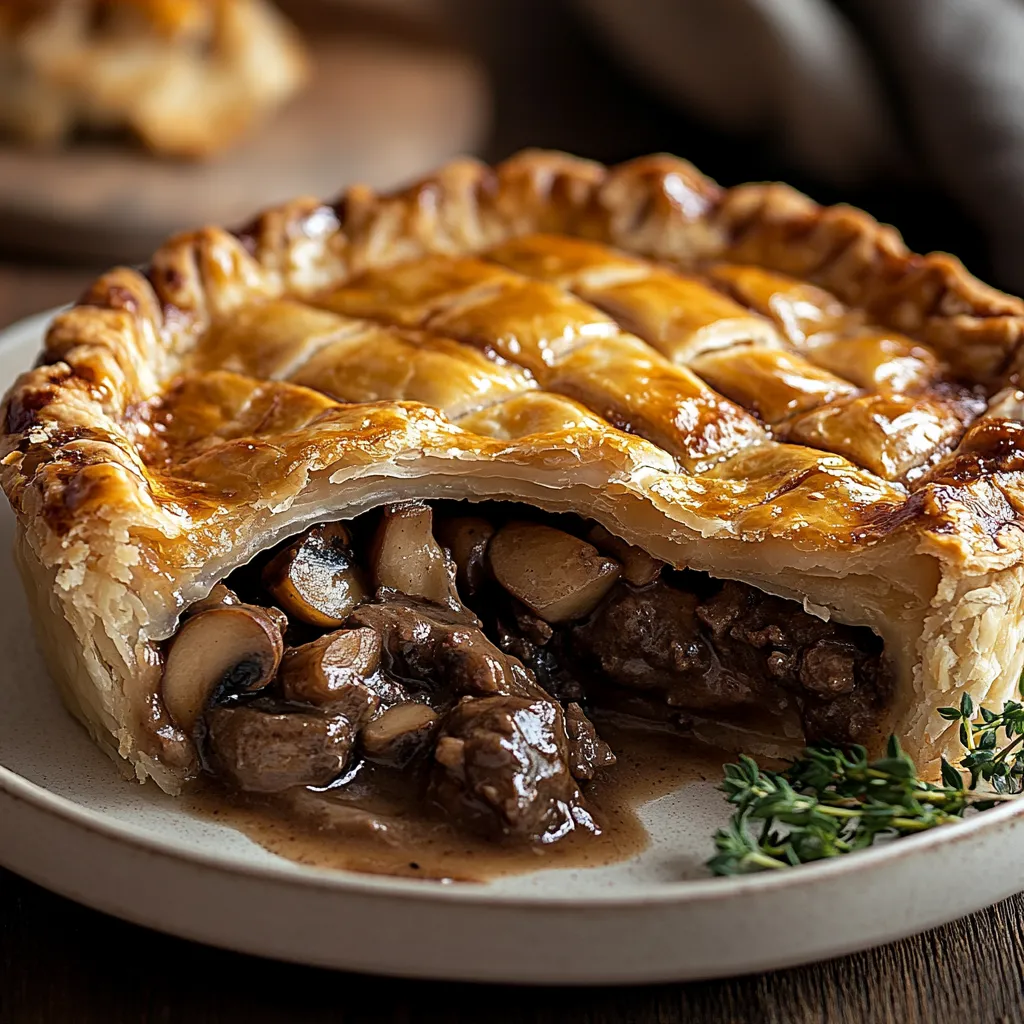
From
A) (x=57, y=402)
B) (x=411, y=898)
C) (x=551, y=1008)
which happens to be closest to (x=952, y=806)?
(x=551, y=1008)

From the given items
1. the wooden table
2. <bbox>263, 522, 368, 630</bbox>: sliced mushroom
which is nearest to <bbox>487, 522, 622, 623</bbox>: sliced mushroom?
<bbox>263, 522, 368, 630</bbox>: sliced mushroom

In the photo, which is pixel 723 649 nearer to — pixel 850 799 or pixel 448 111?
pixel 850 799

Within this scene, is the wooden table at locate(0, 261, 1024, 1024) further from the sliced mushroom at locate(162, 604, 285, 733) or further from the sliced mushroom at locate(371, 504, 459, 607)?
the sliced mushroom at locate(371, 504, 459, 607)

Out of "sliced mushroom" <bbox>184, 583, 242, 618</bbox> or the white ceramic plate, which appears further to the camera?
"sliced mushroom" <bbox>184, 583, 242, 618</bbox>

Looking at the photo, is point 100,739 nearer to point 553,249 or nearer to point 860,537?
point 860,537

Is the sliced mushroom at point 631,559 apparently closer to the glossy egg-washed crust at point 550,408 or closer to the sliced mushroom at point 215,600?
the glossy egg-washed crust at point 550,408

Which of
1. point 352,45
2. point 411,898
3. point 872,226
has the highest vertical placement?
point 872,226
